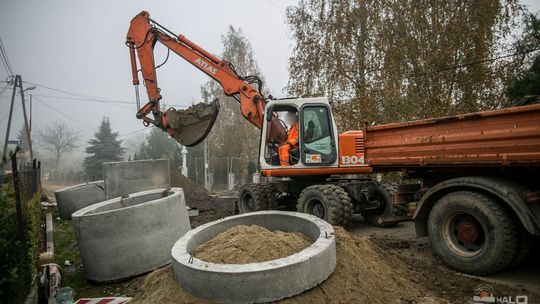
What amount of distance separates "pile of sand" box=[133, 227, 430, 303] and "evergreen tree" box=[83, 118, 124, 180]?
3727 centimetres

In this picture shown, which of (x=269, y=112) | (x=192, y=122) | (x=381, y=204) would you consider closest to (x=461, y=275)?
(x=381, y=204)

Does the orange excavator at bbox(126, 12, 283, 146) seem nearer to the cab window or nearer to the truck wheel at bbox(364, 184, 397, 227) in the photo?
the cab window

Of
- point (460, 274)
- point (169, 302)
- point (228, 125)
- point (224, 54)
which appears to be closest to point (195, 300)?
point (169, 302)

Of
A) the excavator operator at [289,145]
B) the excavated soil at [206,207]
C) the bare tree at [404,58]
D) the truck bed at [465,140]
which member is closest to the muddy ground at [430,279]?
the truck bed at [465,140]

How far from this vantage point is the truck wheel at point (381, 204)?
7305 millimetres

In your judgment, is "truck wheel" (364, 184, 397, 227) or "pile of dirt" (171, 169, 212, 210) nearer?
"truck wheel" (364, 184, 397, 227)

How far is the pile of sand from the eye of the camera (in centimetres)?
329

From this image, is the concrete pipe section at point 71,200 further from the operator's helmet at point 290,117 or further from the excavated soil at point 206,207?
the operator's helmet at point 290,117

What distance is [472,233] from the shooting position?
14.9ft

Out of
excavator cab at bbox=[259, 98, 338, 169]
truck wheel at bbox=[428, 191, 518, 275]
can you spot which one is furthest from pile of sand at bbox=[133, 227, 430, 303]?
excavator cab at bbox=[259, 98, 338, 169]

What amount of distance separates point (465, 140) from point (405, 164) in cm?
102

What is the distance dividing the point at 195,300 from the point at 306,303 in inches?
41.2

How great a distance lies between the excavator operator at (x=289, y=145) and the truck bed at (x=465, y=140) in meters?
1.92

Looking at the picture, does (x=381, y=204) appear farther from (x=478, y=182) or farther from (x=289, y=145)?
(x=478, y=182)
